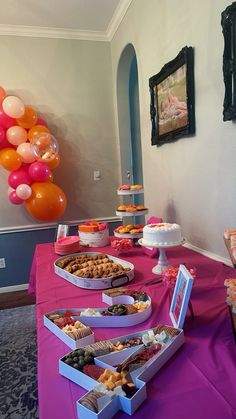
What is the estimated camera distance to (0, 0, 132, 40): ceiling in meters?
2.47

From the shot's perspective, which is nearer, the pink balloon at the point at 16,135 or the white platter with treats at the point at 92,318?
the white platter with treats at the point at 92,318

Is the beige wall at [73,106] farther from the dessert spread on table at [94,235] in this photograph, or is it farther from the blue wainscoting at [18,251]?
the dessert spread on table at [94,235]

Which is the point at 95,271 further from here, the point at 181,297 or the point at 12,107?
the point at 12,107

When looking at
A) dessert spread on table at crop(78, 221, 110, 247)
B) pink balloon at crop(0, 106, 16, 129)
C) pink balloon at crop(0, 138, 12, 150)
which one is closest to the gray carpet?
dessert spread on table at crop(78, 221, 110, 247)

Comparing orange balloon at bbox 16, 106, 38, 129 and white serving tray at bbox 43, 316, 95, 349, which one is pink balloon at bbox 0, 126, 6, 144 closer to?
orange balloon at bbox 16, 106, 38, 129

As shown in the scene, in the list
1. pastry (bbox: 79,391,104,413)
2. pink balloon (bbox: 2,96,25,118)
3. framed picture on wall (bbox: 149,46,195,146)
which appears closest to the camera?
pastry (bbox: 79,391,104,413)

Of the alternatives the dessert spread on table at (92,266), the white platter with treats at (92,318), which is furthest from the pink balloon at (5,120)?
the white platter with treats at (92,318)

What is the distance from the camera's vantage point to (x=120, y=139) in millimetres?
3166

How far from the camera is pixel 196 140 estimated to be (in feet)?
5.42

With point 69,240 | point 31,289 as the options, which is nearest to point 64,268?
point 69,240

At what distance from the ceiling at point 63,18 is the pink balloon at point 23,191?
1510 millimetres

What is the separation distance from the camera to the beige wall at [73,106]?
2.91 meters

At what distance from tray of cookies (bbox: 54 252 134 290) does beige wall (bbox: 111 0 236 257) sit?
1.81 ft

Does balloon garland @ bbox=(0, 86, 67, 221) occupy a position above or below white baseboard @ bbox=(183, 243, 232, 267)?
above
